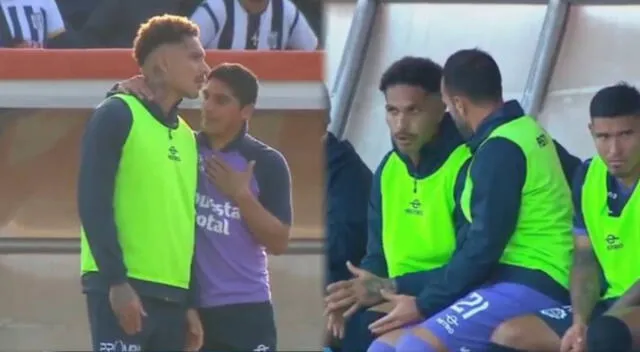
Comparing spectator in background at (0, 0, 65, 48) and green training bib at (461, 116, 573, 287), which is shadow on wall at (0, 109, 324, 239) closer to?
spectator in background at (0, 0, 65, 48)

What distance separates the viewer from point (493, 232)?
13.5 feet

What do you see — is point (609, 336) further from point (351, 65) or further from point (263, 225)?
point (351, 65)

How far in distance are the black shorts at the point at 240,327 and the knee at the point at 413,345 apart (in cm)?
53

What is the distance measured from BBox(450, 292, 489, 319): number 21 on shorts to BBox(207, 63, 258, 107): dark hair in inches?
34.1

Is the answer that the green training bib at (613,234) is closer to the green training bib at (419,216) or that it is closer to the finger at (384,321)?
the green training bib at (419,216)

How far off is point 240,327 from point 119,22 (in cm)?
81

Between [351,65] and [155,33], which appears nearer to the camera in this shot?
[155,33]

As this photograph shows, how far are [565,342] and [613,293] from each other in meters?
0.25

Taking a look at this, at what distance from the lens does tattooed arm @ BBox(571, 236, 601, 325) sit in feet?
13.7

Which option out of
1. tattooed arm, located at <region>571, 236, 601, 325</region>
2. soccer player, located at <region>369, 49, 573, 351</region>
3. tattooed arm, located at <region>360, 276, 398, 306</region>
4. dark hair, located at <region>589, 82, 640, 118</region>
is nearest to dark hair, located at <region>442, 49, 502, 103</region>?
soccer player, located at <region>369, 49, 573, 351</region>

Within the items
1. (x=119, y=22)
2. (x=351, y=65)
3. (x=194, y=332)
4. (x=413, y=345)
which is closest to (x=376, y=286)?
(x=413, y=345)

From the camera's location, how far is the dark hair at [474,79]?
4277mm

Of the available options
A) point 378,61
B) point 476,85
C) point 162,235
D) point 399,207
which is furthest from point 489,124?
point 378,61

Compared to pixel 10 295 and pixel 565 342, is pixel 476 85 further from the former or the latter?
pixel 10 295
